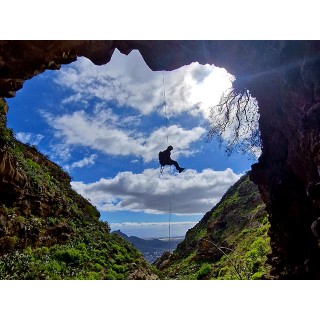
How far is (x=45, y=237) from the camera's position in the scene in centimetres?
1608

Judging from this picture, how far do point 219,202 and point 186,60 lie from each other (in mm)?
32990

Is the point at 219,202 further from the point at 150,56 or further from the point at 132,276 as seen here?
the point at 150,56

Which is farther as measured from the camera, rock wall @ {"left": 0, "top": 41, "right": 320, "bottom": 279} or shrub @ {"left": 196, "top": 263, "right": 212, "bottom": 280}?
shrub @ {"left": 196, "top": 263, "right": 212, "bottom": 280}

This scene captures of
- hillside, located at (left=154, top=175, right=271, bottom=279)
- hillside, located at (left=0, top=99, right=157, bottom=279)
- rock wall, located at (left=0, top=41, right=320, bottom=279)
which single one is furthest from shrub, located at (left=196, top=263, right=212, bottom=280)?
rock wall, located at (left=0, top=41, right=320, bottom=279)

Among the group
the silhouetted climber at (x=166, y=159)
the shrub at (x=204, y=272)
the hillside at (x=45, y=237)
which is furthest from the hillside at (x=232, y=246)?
the silhouetted climber at (x=166, y=159)

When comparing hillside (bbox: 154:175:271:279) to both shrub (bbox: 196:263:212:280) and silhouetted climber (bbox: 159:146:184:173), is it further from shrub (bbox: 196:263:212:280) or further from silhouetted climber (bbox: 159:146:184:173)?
silhouetted climber (bbox: 159:146:184:173)

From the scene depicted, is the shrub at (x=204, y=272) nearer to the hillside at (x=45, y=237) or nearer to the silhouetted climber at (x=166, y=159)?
the hillside at (x=45, y=237)

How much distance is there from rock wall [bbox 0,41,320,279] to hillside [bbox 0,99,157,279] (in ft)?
19.2

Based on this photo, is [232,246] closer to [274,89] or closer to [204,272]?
[204,272]

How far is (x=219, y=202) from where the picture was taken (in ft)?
137

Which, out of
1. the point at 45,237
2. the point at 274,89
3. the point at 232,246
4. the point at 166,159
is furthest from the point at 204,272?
the point at 274,89

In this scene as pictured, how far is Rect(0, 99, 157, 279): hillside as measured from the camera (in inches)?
522

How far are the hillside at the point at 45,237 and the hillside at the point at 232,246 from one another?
4671mm

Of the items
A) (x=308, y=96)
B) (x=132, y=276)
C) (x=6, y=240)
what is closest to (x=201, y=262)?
(x=132, y=276)
